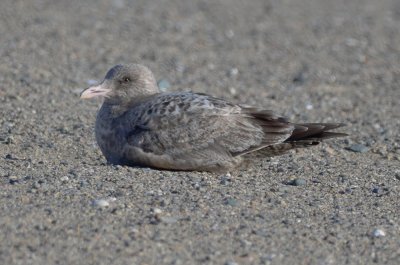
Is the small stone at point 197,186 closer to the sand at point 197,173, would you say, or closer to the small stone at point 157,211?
the sand at point 197,173

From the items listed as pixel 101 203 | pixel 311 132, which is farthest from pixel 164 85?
pixel 101 203

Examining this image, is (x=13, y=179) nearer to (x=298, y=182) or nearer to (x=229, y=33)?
(x=298, y=182)

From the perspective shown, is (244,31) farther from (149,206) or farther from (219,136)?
(149,206)

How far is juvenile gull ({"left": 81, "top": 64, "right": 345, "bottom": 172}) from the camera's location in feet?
24.8

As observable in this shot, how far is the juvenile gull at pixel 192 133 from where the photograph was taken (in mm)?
7562

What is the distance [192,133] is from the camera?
7602 mm

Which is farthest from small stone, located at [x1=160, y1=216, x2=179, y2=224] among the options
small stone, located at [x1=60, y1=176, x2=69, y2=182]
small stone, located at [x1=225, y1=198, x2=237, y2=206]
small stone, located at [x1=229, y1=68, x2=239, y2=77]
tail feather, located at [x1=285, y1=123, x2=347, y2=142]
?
small stone, located at [x1=229, y1=68, x2=239, y2=77]

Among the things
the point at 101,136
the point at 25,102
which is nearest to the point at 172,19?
the point at 25,102

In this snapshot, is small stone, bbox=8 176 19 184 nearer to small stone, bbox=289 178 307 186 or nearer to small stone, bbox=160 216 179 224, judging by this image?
small stone, bbox=160 216 179 224

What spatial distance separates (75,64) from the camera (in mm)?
13297

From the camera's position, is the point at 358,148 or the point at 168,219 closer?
the point at 168,219

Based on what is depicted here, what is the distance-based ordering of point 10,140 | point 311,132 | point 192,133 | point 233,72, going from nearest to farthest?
point 192,133 < point 311,132 < point 10,140 < point 233,72

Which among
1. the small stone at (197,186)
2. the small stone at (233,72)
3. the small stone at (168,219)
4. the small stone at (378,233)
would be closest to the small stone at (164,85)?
the small stone at (233,72)

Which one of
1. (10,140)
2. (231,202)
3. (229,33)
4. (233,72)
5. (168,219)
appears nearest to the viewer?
(168,219)
